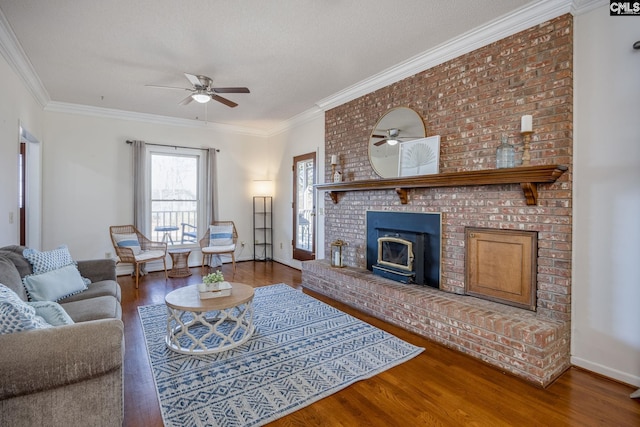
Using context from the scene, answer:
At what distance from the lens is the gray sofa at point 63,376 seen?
4.45 ft

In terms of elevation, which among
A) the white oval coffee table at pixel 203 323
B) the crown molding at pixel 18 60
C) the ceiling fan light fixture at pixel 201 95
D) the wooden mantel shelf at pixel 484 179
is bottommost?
the white oval coffee table at pixel 203 323

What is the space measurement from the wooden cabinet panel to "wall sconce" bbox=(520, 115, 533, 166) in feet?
2.01

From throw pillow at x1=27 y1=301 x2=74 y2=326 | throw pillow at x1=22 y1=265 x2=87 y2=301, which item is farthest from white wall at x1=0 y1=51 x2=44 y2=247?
throw pillow at x1=27 y1=301 x2=74 y2=326

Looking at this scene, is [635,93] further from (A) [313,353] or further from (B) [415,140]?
(A) [313,353]

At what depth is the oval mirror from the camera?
3.63 m

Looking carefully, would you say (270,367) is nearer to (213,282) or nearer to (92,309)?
(213,282)

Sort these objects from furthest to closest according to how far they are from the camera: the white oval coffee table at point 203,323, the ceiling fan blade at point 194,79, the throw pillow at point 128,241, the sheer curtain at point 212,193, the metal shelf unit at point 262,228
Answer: the metal shelf unit at point 262,228, the sheer curtain at point 212,193, the throw pillow at point 128,241, the ceiling fan blade at point 194,79, the white oval coffee table at point 203,323

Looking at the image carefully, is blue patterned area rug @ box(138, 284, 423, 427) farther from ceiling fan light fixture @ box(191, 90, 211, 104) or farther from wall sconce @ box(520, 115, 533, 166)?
ceiling fan light fixture @ box(191, 90, 211, 104)

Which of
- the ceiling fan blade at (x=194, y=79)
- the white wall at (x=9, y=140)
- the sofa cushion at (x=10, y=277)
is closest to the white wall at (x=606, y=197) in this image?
the ceiling fan blade at (x=194, y=79)

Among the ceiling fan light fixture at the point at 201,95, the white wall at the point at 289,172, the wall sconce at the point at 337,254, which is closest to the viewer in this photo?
the ceiling fan light fixture at the point at 201,95

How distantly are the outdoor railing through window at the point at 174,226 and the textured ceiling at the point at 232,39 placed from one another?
2289mm

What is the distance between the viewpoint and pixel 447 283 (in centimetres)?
323

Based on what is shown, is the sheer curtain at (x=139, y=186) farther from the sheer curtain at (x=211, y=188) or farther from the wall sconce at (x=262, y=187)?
the wall sconce at (x=262, y=187)

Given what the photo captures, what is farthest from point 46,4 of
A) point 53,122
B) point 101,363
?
point 53,122
